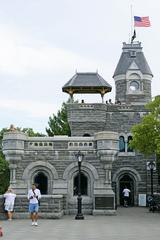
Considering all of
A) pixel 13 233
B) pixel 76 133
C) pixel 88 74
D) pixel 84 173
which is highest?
pixel 88 74

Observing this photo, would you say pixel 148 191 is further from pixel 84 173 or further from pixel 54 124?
pixel 54 124

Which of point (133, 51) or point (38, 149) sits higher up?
point (133, 51)

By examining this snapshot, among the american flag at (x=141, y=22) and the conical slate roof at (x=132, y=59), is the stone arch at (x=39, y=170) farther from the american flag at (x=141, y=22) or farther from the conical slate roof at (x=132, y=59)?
the american flag at (x=141, y=22)

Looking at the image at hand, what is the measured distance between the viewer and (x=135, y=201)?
3675 centimetres

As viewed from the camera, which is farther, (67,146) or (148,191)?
(148,191)

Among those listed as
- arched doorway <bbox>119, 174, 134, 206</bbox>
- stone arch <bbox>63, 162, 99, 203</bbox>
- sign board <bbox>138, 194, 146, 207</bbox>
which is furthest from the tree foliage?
arched doorway <bbox>119, 174, 134, 206</bbox>

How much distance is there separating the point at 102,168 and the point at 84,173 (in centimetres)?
112

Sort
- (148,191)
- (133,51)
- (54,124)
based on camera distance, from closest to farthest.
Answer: (148,191) < (133,51) < (54,124)

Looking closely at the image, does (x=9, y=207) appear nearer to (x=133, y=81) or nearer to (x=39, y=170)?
(x=39, y=170)

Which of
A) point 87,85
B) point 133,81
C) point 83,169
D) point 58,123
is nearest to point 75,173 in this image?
point 83,169

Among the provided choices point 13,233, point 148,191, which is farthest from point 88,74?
point 13,233

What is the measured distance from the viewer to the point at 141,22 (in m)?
41.3

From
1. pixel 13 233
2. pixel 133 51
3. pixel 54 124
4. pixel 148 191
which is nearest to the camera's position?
pixel 13 233

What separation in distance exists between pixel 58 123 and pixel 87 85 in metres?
18.2
